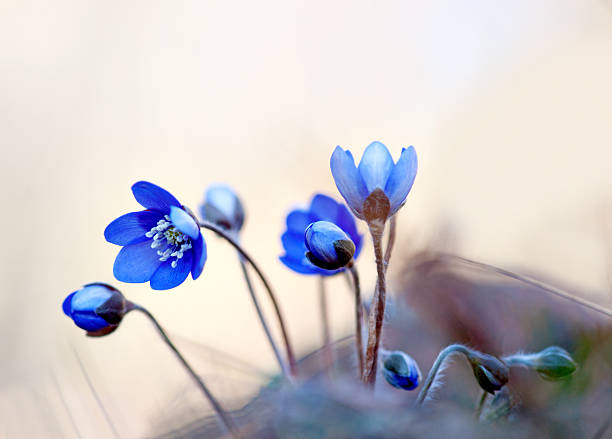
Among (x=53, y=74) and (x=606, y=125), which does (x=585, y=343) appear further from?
(x=53, y=74)

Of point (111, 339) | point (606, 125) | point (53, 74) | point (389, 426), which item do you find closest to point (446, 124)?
point (606, 125)

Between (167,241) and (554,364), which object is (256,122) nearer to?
(167,241)

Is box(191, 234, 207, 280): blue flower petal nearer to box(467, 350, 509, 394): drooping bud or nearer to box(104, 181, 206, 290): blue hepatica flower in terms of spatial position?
box(104, 181, 206, 290): blue hepatica flower

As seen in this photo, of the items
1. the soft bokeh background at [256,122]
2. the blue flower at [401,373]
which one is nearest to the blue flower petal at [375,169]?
the blue flower at [401,373]

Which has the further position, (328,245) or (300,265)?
(300,265)

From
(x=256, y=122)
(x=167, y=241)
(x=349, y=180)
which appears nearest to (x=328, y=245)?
(x=349, y=180)

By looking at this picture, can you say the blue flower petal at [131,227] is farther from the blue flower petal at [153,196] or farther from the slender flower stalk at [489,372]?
the slender flower stalk at [489,372]
